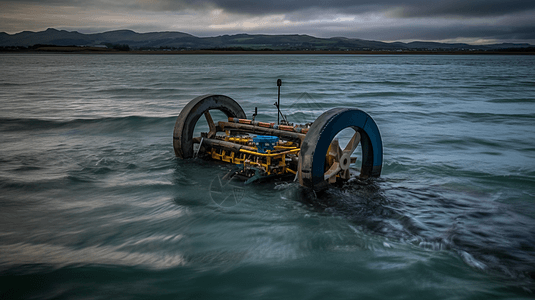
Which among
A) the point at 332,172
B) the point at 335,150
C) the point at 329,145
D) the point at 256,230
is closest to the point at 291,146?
the point at 335,150

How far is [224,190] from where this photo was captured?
7.22 meters

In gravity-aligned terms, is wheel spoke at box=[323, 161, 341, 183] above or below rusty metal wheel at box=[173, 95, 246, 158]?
below

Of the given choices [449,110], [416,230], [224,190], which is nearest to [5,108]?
[224,190]

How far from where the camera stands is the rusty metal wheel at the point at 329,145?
229 inches

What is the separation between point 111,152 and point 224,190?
518 centimetres

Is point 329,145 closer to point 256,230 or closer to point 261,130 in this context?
point 256,230

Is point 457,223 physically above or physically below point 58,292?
above

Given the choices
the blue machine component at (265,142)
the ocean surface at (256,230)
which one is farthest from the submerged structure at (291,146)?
the ocean surface at (256,230)

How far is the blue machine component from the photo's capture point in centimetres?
696

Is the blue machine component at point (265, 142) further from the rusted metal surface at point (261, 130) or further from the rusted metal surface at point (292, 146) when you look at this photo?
the rusted metal surface at point (261, 130)

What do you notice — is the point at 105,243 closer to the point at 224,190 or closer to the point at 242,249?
the point at 242,249

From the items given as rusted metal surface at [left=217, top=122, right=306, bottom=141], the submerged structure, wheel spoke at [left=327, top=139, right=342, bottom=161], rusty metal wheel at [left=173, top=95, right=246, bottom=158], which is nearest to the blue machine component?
the submerged structure

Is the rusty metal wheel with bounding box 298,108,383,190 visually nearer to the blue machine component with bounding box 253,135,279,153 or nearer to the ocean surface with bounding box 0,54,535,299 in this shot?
the ocean surface with bounding box 0,54,535,299

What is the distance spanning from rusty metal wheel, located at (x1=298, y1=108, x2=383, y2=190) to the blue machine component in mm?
1080
